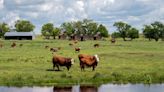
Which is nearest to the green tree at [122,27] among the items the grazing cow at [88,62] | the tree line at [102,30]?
the tree line at [102,30]

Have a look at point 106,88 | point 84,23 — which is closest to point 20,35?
point 84,23

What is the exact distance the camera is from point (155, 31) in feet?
552

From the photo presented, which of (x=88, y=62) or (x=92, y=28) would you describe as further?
(x=92, y=28)

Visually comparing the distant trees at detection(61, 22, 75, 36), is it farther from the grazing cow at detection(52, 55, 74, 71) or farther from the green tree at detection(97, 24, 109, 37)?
the grazing cow at detection(52, 55, 74, 71)

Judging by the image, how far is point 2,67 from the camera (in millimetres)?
39219

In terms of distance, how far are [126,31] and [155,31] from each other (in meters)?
14.1

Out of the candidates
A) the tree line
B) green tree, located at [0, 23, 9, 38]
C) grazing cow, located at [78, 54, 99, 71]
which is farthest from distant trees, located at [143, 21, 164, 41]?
grazing cow, located at [78, 54, 99, 71]

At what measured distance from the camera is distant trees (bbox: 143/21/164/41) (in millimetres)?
166750

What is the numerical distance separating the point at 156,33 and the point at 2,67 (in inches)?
5271

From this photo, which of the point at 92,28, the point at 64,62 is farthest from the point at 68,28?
the point at 64,62

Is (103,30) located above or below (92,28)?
below

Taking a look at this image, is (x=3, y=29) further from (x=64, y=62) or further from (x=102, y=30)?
(x=64, y=62)

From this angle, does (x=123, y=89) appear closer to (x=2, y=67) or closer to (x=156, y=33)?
(x=2, y=67)

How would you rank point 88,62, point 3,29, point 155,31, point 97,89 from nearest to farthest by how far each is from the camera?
point 97,89, point 88,62, point 155,31, point 3,29
